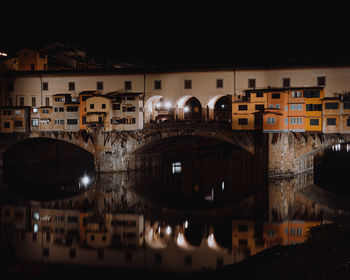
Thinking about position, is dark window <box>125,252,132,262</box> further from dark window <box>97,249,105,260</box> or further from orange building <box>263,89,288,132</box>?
orange building <box>263,89,288,132</box>

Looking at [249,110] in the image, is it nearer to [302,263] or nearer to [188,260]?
[188,260]

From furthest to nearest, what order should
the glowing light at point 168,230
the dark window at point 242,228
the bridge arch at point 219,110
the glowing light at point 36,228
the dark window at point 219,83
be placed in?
the bridge arch at point 219,110 < the dark window at point 219,83 < the glowing light at point 36,228 < the dark window at point 242,228 < the glowing light at point 168,230

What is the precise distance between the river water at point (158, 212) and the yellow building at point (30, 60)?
10209 millimetres

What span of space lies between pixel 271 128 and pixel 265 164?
2.96m

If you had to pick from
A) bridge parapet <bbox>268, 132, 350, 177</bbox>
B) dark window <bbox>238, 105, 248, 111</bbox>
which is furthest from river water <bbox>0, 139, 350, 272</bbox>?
dark window <bbox>238, 105, 248, 111</bbox>

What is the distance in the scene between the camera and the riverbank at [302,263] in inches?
388

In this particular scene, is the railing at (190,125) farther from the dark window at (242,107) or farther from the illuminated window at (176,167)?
the illuminated window at (176,167)

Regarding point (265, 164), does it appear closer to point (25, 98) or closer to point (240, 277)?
point (240, 277)

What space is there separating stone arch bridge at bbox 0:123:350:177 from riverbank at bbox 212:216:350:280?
15848mm

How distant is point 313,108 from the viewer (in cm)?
3148

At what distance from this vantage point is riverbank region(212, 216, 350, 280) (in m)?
9.84

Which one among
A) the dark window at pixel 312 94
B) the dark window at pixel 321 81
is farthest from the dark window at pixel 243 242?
the dark window at pixel 321 81

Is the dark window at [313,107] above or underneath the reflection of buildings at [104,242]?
above

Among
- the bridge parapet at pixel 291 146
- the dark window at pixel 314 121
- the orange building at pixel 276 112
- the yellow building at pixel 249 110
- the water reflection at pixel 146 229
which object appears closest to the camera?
the water reflection at pixel 146 229
